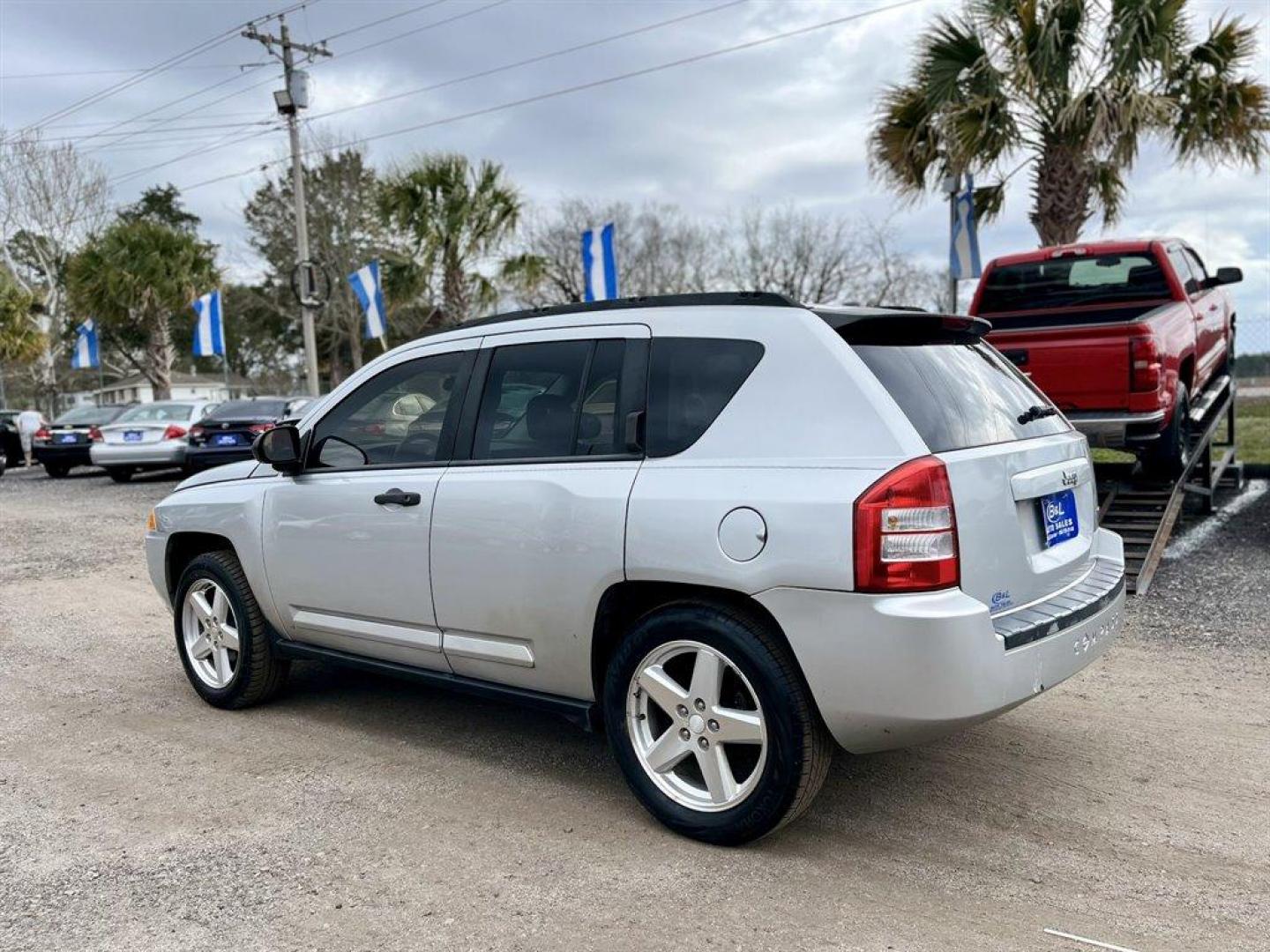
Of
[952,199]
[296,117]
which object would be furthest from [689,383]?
[296,117]

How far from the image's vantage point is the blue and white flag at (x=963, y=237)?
44.5ft

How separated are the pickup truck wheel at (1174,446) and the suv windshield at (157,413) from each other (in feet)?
Answer: 51.6

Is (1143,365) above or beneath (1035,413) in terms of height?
above

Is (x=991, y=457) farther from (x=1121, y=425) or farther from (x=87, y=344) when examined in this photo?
(x=87, y=344)

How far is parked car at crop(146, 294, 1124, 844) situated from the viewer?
316 cm

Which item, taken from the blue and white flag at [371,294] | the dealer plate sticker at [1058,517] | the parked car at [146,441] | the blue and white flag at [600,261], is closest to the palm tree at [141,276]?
the blue and white flag at [371,294]

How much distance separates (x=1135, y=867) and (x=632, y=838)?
158 centimetres

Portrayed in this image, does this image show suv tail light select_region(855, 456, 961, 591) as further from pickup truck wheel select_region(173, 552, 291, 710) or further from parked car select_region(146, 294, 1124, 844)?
pickup truck wheel select_region(173, 552, 291, 710)

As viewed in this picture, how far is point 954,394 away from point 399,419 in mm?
2274

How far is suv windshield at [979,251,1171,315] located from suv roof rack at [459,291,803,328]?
6002 millimetres

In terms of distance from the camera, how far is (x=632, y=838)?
11.9 feet

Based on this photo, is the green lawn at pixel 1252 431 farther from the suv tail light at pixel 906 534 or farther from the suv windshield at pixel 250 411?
the suv windshield at pixel 250 411

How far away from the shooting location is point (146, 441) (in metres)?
18.2

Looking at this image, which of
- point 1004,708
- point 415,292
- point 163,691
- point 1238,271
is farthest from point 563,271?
point 1004,708
